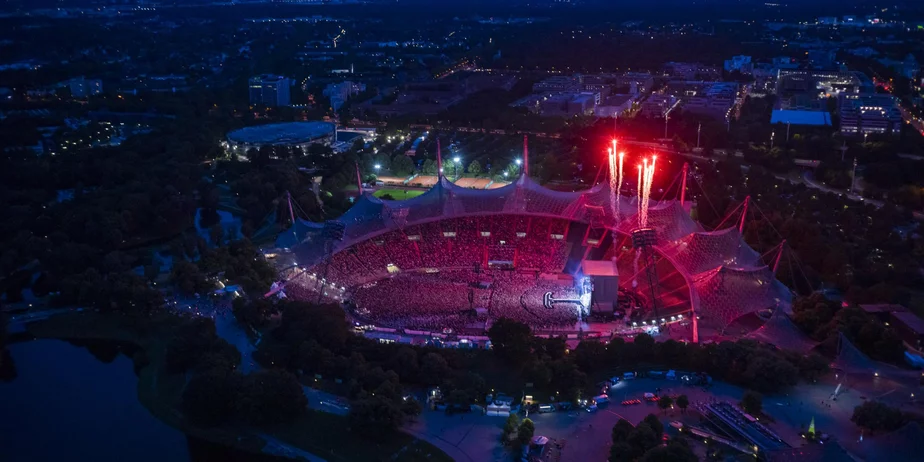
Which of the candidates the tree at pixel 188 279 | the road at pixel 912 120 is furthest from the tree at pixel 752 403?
the road at pixel 912 120

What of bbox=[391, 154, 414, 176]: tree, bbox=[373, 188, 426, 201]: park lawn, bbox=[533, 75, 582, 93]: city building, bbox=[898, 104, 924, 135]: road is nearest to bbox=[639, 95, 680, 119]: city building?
bbox=[533, 75, 582, 93]: city building


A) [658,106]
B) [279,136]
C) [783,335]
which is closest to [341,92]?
[279,136]

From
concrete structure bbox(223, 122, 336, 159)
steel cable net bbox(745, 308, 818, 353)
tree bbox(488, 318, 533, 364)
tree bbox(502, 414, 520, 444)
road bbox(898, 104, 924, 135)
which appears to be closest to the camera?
tree bbox(502, 414, 520, 444)

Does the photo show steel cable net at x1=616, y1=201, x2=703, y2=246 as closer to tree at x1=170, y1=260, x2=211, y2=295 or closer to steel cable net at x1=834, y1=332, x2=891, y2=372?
steel cable net at x1=834, y1=332, x2=891, y2=372

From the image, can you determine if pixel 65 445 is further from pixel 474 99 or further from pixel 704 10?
pixel 704 10

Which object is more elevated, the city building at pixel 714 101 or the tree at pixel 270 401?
the city building at pixel 714 101

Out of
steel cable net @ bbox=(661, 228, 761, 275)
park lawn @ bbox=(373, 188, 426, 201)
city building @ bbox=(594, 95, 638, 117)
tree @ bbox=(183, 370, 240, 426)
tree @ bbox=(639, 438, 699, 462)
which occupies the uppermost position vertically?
city building @ bbox=(594, 95, 638, 117)

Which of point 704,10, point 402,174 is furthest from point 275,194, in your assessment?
point 704,10

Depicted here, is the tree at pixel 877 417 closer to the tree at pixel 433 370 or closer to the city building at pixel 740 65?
the tree at pixel 433 370
